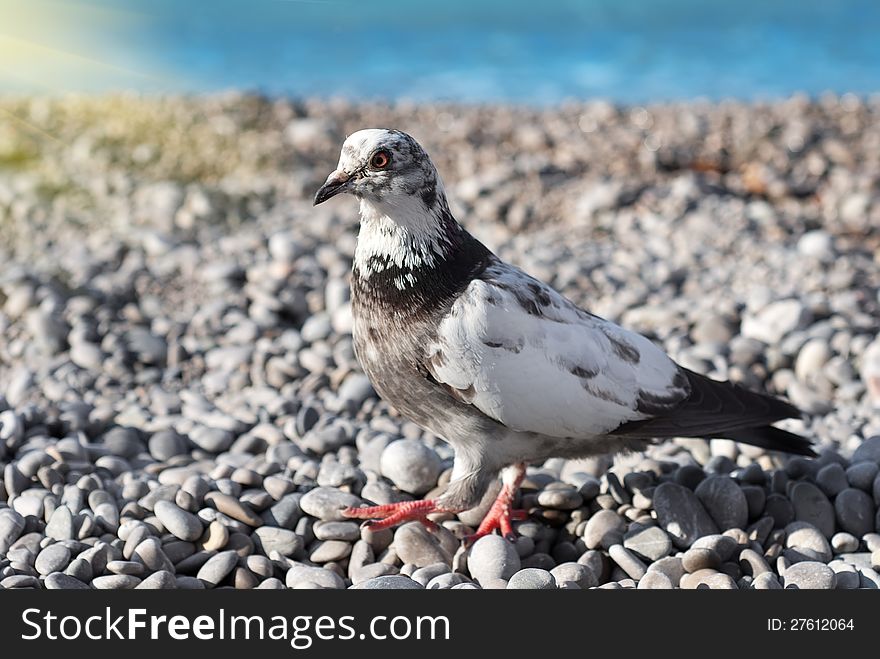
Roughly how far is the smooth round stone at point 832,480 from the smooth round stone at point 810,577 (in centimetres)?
62

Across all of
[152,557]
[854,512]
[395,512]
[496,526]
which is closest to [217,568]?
[152,557]

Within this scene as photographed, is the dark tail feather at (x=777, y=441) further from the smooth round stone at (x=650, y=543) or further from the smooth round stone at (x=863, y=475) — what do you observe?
the smooth round stone at (x=650, y=543)

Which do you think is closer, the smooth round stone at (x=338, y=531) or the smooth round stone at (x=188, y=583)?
the smooth round stone at (x=188, y=583)

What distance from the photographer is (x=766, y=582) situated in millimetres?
3449

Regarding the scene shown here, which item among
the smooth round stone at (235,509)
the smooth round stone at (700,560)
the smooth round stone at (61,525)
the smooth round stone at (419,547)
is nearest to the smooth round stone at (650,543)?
the smooth round stone at (700,560)

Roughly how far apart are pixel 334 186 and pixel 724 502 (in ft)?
6.32

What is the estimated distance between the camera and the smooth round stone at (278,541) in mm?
3795

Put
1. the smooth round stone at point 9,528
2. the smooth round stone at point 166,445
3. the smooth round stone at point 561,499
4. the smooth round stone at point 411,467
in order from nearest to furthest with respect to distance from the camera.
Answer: the smooth round stone at point 9,528 → the smooth round stone at point 561,499 → the smooth round stone at point 411,467 → the smooth round stone at point 166,445

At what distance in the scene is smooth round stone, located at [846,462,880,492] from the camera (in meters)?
4.09

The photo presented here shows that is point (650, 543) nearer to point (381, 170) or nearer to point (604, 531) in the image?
point (604, 531)

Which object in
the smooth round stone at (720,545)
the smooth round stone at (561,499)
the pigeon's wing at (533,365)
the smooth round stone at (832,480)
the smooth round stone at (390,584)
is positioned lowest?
the smooth round stone at (390,584)

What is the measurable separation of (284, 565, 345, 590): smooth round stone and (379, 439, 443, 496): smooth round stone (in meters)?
0.63

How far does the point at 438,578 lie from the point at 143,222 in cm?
505
